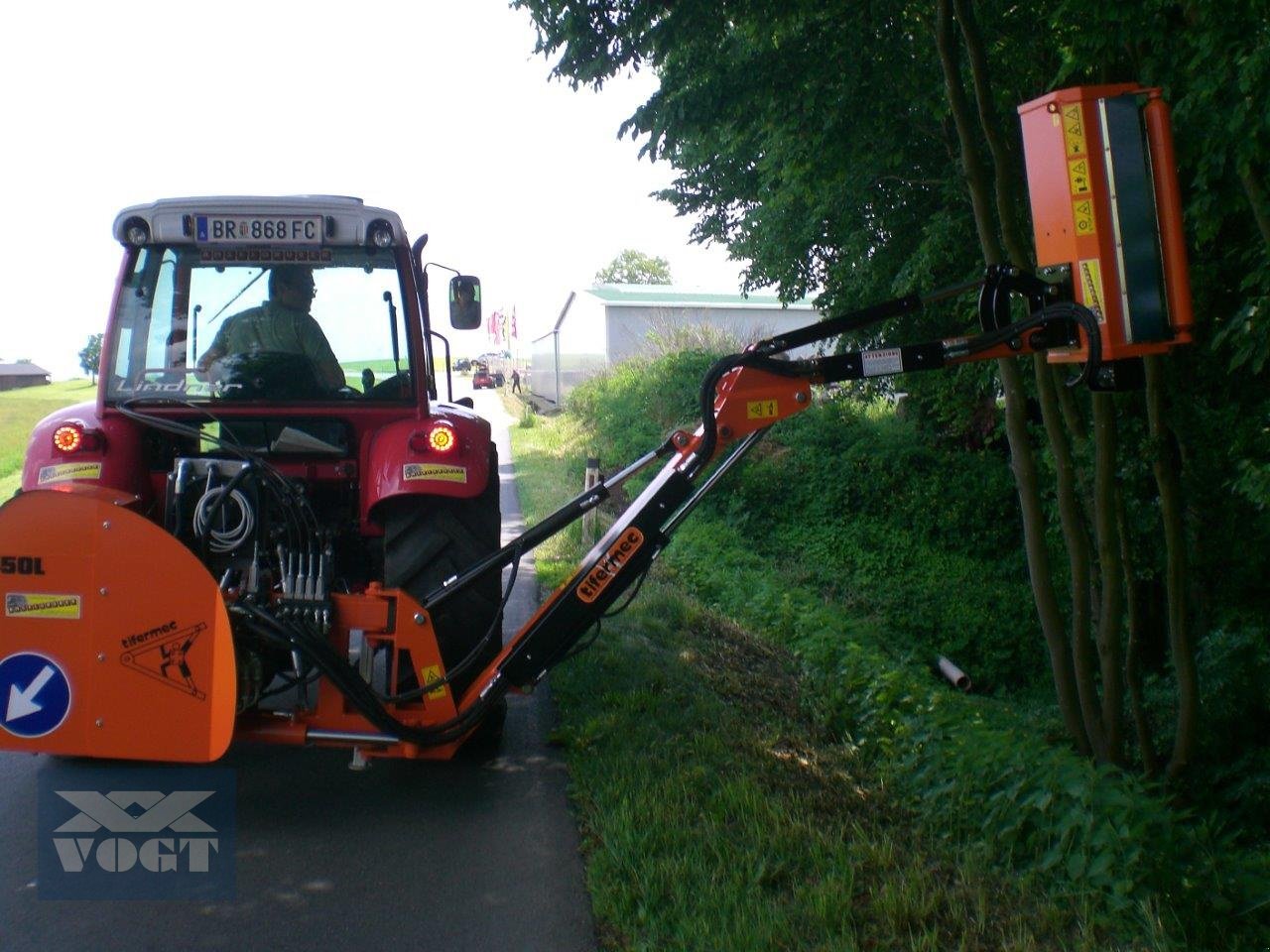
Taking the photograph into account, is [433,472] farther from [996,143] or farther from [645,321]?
[645,321]

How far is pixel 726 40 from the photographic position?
662 cm

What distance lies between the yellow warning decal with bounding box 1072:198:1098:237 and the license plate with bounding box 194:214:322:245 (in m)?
3.33

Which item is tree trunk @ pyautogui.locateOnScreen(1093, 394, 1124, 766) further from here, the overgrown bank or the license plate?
the license plate

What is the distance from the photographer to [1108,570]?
535 cm

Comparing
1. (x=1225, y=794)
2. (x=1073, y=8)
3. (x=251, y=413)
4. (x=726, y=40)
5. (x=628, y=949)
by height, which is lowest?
(x=1225, y=794)

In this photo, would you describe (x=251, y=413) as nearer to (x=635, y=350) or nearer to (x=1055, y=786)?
(x=1055, y=786)

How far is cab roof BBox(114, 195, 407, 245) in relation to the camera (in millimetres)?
5176

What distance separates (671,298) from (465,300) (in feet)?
77.3

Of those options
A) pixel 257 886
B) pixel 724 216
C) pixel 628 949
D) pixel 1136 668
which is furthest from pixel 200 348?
pixel 724 216

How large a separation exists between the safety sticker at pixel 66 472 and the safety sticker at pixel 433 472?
4.61ft

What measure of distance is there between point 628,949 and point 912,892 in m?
0.96

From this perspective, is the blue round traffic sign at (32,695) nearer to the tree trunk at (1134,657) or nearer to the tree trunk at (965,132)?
the tree trunk at (965,132)

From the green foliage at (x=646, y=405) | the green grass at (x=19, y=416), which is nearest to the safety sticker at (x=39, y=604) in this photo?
the green foliage at (x=646, y=405)

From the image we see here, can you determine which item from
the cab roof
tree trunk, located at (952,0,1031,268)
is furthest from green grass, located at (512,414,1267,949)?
the cab roof
